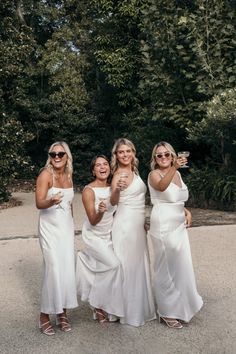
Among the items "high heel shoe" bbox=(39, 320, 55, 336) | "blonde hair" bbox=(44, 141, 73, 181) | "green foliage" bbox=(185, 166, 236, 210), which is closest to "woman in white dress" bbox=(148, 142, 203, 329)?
"blonde hair" bbox=(44, 141, 73, 181)

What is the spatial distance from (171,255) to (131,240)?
0.39 meters

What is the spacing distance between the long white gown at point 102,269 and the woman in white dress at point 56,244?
0.73 feet

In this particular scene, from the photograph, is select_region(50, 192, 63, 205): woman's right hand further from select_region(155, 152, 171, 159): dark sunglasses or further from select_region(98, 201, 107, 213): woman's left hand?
select_region(155, 152, 171, 159): dark sunglasses

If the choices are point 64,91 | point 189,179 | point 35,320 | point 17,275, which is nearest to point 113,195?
point 35,320

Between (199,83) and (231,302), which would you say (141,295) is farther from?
(199,83)

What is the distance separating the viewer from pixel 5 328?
4293 mm

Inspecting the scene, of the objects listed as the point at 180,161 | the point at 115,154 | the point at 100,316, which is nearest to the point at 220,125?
the point at 115,154

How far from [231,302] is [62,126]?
17.4 meters

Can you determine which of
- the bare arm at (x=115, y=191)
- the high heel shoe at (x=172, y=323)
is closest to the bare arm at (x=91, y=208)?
the bare arm at (x=115, y=191)

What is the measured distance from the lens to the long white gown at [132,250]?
4.23 metres

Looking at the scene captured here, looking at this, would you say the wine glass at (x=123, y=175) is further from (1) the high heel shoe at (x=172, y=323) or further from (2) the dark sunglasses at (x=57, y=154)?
(1) the high heel shoe at (x=172, y=323)

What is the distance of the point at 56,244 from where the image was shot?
410cm

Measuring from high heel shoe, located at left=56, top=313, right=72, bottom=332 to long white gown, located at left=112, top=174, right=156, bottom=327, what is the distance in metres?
0.49

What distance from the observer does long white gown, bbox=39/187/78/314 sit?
407cm
